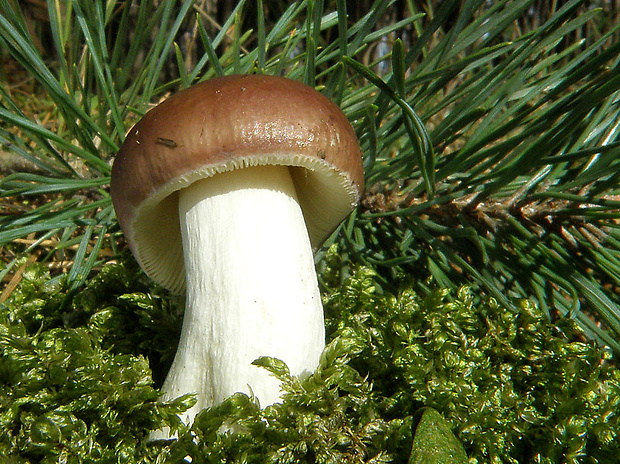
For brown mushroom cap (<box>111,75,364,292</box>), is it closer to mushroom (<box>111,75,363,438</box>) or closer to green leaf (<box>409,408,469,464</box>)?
mushroom (<box>111,75,363,438</box>)

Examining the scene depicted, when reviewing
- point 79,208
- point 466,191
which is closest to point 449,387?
point 466,191

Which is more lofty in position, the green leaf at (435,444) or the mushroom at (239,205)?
the mushroom at (239,205)

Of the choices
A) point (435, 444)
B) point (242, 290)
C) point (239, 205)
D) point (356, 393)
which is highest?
point (239, 205)

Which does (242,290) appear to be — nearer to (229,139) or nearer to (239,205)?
(239,205)

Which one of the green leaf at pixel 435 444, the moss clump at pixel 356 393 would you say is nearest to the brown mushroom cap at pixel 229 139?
the moss clump at pixel 356 393

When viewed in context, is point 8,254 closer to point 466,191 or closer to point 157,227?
point 157,227

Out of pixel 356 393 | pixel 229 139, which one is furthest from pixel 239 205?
pixel 356 393

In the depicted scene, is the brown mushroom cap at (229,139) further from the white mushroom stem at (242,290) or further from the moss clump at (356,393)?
the moss clump at (356,393)
